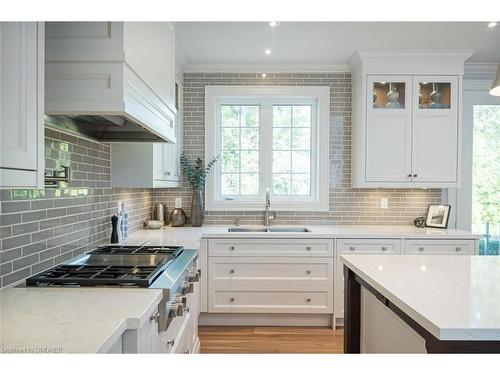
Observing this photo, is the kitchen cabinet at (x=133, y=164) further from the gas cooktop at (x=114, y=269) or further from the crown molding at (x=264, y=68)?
the crown molding at (x=264, y=68)

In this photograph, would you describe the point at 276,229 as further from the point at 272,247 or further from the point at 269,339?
the point at 269,339

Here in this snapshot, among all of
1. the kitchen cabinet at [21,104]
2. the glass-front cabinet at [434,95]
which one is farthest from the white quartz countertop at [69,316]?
the glass-front cabinet at [434,95]

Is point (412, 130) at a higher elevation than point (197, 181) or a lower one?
higher

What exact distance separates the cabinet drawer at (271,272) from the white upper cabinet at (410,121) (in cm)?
96

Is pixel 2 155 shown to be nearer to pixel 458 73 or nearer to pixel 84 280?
pixel 84 280

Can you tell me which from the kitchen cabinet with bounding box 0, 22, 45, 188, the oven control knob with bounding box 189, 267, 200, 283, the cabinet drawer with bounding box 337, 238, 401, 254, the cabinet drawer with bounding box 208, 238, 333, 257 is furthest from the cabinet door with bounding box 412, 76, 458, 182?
the kitchen cabinet with bounding box 0, 22, 45, 188

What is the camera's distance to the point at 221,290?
3.14 metres

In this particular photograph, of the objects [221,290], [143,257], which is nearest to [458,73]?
[221,290]

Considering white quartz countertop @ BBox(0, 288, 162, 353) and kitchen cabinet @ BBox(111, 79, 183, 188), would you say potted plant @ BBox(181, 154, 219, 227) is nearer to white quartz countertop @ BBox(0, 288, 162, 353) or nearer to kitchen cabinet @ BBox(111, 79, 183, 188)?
kitchen cabinet @ BBox(111, 79, 183, 188)

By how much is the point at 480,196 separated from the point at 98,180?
3.85m

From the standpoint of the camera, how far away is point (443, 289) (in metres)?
1.32

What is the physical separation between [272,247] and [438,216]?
1.81m

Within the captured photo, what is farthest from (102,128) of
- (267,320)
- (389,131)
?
(389,131)

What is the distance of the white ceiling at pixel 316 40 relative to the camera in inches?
110
